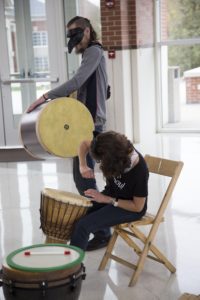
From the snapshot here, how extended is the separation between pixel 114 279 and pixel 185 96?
626 centimetres

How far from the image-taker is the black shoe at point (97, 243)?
11.9 ft

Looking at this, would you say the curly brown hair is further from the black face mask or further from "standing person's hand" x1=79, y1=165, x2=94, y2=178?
the black face mask

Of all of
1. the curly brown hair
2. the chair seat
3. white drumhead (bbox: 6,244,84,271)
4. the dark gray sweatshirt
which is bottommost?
the chair seat

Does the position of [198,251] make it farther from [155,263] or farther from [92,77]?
[92,77]

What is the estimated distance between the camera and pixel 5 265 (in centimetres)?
232

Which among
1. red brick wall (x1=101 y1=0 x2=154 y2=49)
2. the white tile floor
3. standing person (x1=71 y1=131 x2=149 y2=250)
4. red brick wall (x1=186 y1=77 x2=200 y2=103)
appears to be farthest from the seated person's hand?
red brick wall (x1=186 y1=77 x2=200 y2=103)

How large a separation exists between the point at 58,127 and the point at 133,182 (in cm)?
84

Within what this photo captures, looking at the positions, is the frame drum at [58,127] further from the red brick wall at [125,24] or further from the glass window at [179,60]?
the glass window at [179,60]

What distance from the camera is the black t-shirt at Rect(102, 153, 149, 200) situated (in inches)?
116

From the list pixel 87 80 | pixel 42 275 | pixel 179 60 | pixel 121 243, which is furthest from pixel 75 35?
pixel 179 60

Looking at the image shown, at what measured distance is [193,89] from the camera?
29.3 feet

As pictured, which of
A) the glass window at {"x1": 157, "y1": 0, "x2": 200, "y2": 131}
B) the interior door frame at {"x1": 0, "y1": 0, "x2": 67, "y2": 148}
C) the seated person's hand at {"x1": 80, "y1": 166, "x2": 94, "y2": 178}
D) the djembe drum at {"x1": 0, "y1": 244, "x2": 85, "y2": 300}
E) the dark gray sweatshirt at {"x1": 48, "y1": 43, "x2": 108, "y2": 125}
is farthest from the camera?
the glass window at {"x1": 157, "y1": 0, "x2": 200, "y2": 131}

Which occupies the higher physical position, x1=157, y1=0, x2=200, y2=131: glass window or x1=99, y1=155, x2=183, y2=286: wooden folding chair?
x1=157, y1=0, x2=200, y2=131: glass window

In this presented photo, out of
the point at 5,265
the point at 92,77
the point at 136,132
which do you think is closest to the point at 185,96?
the point at 136,132
